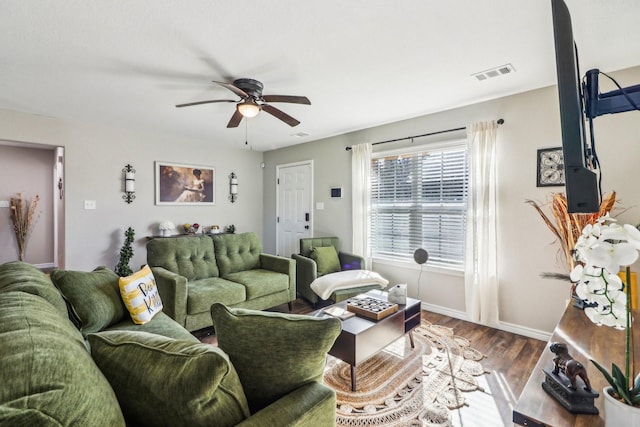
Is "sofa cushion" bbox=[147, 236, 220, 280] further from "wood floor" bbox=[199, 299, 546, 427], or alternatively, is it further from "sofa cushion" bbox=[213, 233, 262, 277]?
"wood floor" bbox=[199, 299, 546, 427]

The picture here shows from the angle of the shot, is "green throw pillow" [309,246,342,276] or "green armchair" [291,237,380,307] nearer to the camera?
"green armchair" [291,237,380,307]

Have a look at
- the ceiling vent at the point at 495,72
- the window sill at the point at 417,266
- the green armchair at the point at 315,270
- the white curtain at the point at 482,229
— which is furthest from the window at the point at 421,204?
the ceiling vent at the point at 495,72

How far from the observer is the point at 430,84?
2.72 m

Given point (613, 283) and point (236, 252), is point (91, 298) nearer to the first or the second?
point (236, 252)

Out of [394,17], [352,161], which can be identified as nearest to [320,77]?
[394,17]

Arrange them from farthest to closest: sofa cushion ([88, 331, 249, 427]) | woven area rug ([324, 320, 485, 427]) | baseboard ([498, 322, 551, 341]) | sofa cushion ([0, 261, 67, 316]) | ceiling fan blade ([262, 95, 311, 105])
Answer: baseboard ([498, 322, 551, 341]) < ceiling fan blade ([262, 95, 311, 105]) < woven area rug ([324, 320, 485, 427]) < sofa cushion ([0, 261, 67, 316]) < sofa cushion ([88, 331, 249, 427])

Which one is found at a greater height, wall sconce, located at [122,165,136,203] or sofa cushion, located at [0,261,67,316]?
wall sconce, located at [122,165,136,203]

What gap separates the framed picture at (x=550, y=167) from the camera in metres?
2.74

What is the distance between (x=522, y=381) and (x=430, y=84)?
8.24 feet

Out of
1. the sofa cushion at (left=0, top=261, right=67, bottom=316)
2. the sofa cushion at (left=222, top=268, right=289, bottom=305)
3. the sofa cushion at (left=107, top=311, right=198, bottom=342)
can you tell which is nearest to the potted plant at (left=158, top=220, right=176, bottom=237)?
the sofa cushion at (left=222, top=268, right=289, bottom=305)

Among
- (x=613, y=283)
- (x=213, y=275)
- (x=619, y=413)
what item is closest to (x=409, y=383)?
(x=619, y=413)

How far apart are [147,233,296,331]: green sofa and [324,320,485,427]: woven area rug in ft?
3.72

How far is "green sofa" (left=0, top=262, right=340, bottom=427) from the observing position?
1.87ft

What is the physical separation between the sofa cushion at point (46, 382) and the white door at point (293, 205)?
4.30 metres
